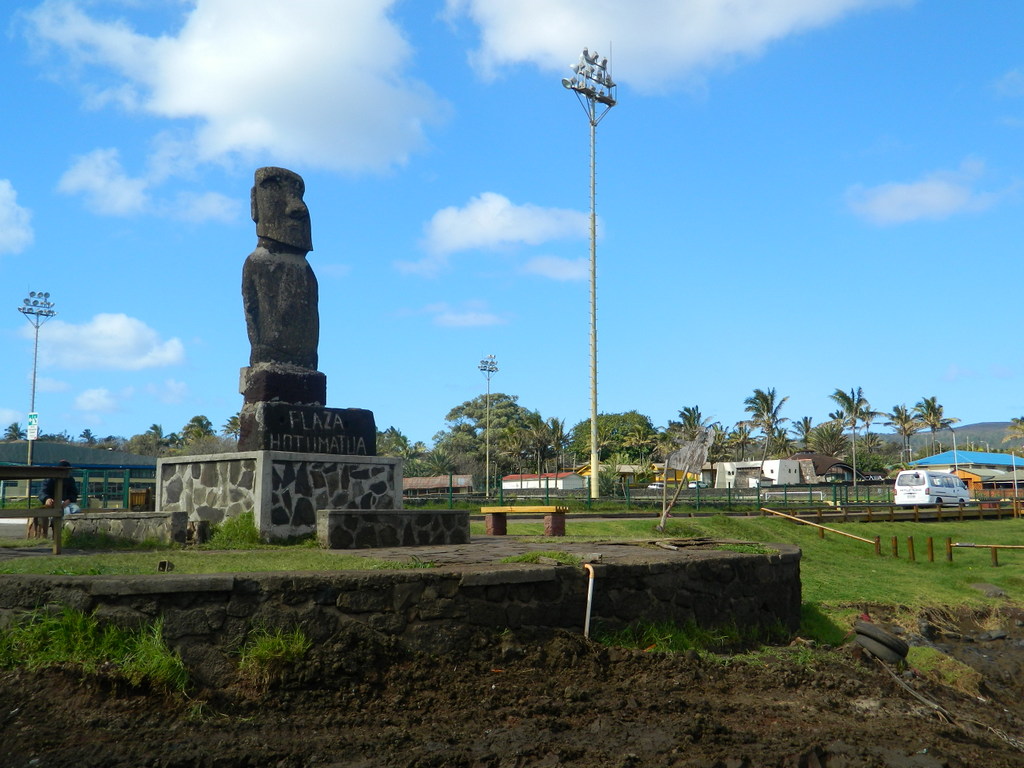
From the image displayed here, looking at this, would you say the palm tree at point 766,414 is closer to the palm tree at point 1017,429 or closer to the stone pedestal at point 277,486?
the palm tree at point 1017,429

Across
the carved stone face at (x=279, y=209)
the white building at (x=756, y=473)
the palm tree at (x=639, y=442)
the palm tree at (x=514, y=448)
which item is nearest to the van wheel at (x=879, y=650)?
the carved stone face at (x=279, y=209)

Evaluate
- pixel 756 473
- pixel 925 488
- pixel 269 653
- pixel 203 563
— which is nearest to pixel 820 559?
pixel 203 563

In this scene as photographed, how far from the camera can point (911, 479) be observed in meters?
Answer: 38.0

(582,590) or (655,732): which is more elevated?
(582,590)

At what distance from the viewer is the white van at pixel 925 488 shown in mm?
37156

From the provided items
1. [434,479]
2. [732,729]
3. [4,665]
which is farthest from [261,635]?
[434,479]

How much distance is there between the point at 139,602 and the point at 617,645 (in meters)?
3.57

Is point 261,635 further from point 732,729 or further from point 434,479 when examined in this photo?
point 434,479

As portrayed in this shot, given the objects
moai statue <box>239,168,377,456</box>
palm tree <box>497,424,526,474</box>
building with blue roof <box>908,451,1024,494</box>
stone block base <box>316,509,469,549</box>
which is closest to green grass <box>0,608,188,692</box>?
stone block base <box>316,509,469,549</box>

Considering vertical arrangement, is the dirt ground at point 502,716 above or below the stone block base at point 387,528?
below

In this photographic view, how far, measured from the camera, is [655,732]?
6008 mm

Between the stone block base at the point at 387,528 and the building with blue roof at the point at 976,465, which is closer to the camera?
the stone block base at the point at 387,528

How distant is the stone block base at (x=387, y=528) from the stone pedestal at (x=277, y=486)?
2.04 ft

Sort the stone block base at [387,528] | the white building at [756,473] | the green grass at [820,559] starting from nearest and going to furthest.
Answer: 1. the green grass at [820,559]
2. the stone block base at [387,528]
3. the white building at [756,473]
